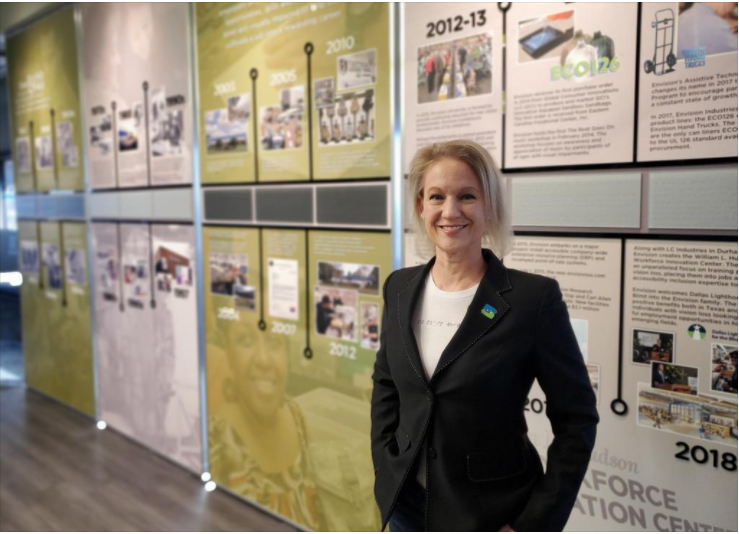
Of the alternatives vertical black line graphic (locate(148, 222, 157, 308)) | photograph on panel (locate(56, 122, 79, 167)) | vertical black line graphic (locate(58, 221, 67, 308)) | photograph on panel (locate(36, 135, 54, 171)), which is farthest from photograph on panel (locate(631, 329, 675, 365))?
photograph on panel (locate(36, 135, 54, 171))

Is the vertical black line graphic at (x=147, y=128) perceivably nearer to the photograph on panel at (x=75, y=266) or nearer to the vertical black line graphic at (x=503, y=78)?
the photograph on panel at (x=75, y=266)

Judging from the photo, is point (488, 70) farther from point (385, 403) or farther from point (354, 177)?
point (385, 403)

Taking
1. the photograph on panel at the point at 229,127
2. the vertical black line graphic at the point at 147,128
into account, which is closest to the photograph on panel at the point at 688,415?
the photograph on panel at the point at 229,127

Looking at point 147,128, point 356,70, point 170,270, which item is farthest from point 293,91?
point 170,270

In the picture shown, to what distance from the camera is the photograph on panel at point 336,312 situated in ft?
8.75

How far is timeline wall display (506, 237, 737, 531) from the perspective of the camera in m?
1.72

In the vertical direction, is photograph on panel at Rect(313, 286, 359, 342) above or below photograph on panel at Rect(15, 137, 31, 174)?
below

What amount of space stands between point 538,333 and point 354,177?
151cm

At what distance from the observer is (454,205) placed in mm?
1330

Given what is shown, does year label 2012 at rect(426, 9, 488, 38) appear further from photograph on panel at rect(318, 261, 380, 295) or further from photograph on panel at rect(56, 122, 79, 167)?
photograph on panel at rect(56, 122, 79, 167)

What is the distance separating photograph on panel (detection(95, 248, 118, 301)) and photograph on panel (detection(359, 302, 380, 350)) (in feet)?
7.80

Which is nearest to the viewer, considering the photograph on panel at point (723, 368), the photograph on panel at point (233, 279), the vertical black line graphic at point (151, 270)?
the photograph on panel at point (723, 368)

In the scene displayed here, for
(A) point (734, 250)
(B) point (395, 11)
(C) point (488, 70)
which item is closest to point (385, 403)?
(A) point (734, 250)

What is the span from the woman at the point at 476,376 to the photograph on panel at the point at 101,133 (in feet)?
10.8
